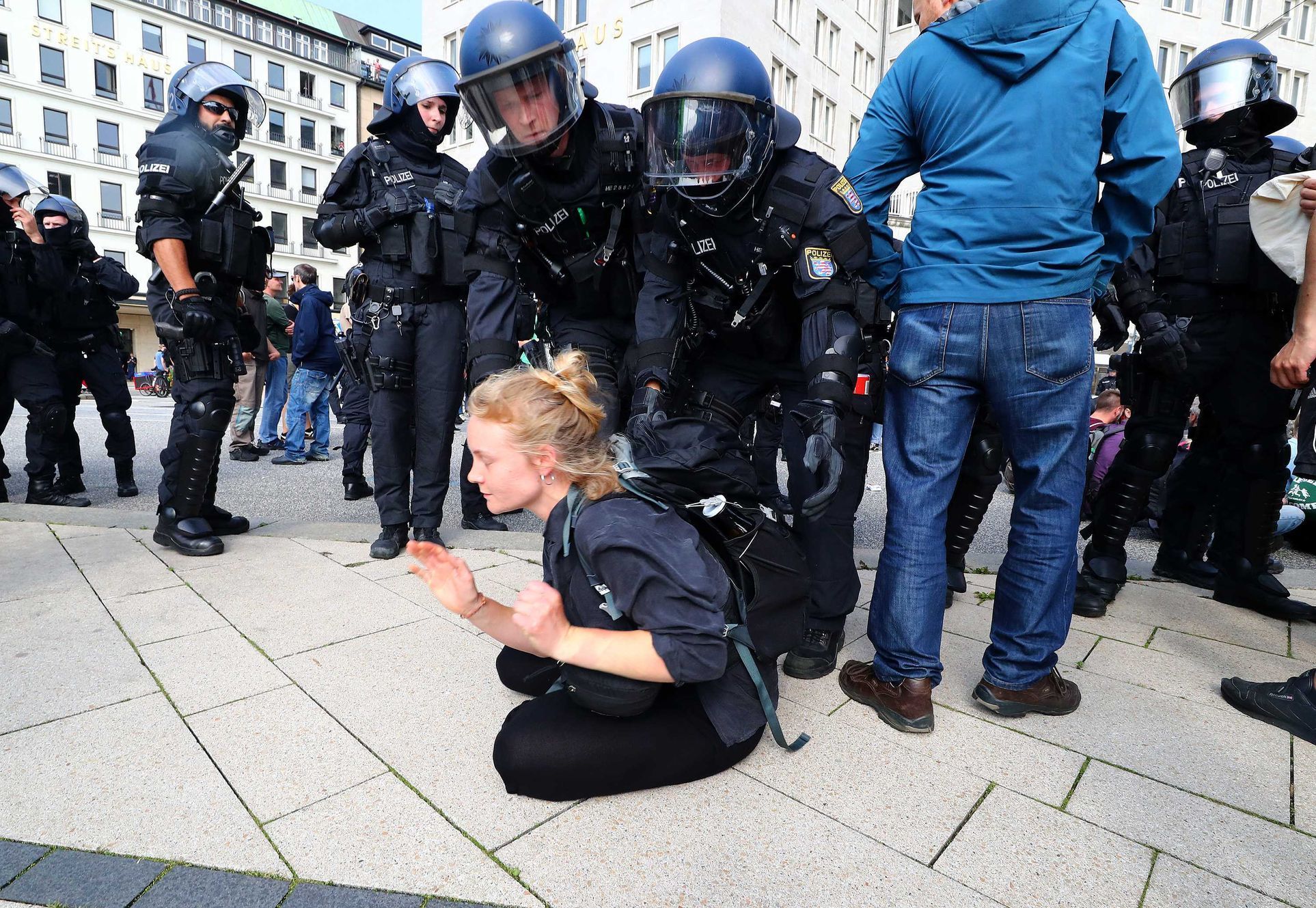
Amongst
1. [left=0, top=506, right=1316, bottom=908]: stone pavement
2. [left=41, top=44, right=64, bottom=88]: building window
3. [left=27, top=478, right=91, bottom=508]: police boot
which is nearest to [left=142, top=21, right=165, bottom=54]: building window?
[left=41, top=44, right=64, bottom=88]: building window

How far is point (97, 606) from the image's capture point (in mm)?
2588

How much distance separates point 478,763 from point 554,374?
2.93 ft

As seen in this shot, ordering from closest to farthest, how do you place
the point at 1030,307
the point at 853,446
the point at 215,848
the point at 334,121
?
the point at 215,848
the point at 1030,307
the point at 853,446
the point at 334,121

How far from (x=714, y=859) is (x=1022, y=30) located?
194 centimetres

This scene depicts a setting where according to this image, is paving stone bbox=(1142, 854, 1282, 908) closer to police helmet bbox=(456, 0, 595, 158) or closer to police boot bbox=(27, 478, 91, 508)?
police helmet bbox=(456, 0, 595, 158)

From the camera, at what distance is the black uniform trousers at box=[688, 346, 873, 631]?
237cm

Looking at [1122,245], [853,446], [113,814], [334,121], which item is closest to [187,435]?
[113,814]

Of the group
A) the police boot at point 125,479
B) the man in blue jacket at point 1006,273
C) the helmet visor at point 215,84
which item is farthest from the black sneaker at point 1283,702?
the police boot at point 125,479

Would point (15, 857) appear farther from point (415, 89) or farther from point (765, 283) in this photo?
point (415, 89)

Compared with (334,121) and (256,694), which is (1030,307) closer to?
(256,694)

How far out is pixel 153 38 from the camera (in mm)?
37062

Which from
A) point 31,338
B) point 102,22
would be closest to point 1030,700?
point 31,338

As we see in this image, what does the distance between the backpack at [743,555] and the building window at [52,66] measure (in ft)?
148

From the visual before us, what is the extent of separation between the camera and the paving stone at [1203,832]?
1394 mm
